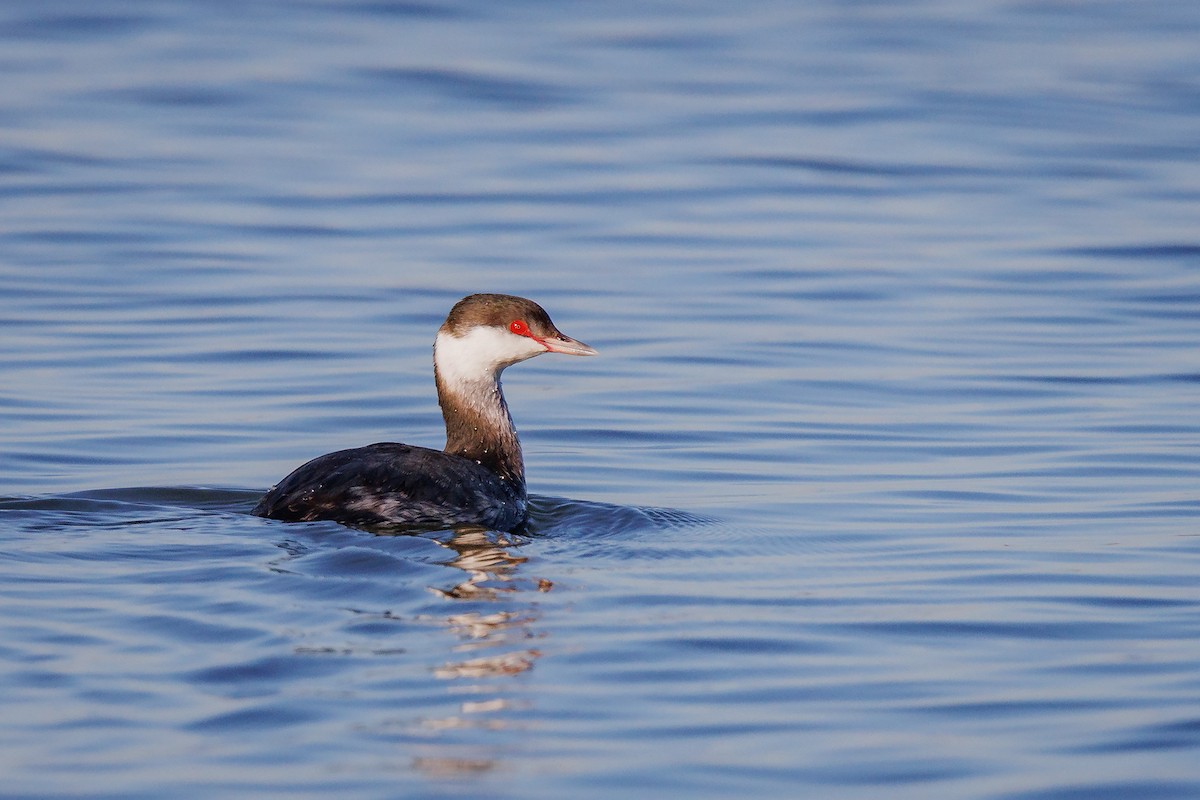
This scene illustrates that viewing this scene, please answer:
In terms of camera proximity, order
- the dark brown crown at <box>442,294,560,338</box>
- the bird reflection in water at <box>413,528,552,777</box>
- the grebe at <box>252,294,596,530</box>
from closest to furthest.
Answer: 1. the bird reflection in water at <box>413,528,552,777</box>
2. the grebe at <box>252,294,596,530</box>
3. the dark brown crown at <box>442,294,560,338</box>

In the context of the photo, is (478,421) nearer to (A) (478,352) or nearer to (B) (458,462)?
(A) (478,352)

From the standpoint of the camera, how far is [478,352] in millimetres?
9633

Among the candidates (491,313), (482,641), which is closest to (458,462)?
(491,313)

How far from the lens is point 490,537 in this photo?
8523 millimetres

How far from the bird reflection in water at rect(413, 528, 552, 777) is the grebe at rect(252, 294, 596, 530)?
22cm

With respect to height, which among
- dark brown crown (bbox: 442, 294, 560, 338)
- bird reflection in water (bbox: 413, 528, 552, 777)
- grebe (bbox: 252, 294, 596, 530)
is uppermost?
dark brown crown (bbox: 442, 294, 560, 338)

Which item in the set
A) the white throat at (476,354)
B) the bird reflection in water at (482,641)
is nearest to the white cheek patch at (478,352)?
the white throat at (476,354)

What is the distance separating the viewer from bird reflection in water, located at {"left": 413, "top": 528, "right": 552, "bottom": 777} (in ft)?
18.5

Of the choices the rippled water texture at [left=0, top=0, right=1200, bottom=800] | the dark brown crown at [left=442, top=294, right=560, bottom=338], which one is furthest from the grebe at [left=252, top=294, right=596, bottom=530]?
the rippled water texture at [left=0, top=0, right=1200, bottom=800]

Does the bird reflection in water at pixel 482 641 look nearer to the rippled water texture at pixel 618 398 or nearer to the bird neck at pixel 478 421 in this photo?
the rippled water texture at pixel 618 398

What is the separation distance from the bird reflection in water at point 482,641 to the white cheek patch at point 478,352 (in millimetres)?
1270

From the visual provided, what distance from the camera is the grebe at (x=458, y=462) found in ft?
27.5

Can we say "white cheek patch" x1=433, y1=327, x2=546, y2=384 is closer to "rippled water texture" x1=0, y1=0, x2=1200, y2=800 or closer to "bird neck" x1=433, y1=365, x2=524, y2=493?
"bird neck" x1=433, y1=365, x2=524, y2=493

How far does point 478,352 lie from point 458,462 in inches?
31.8
